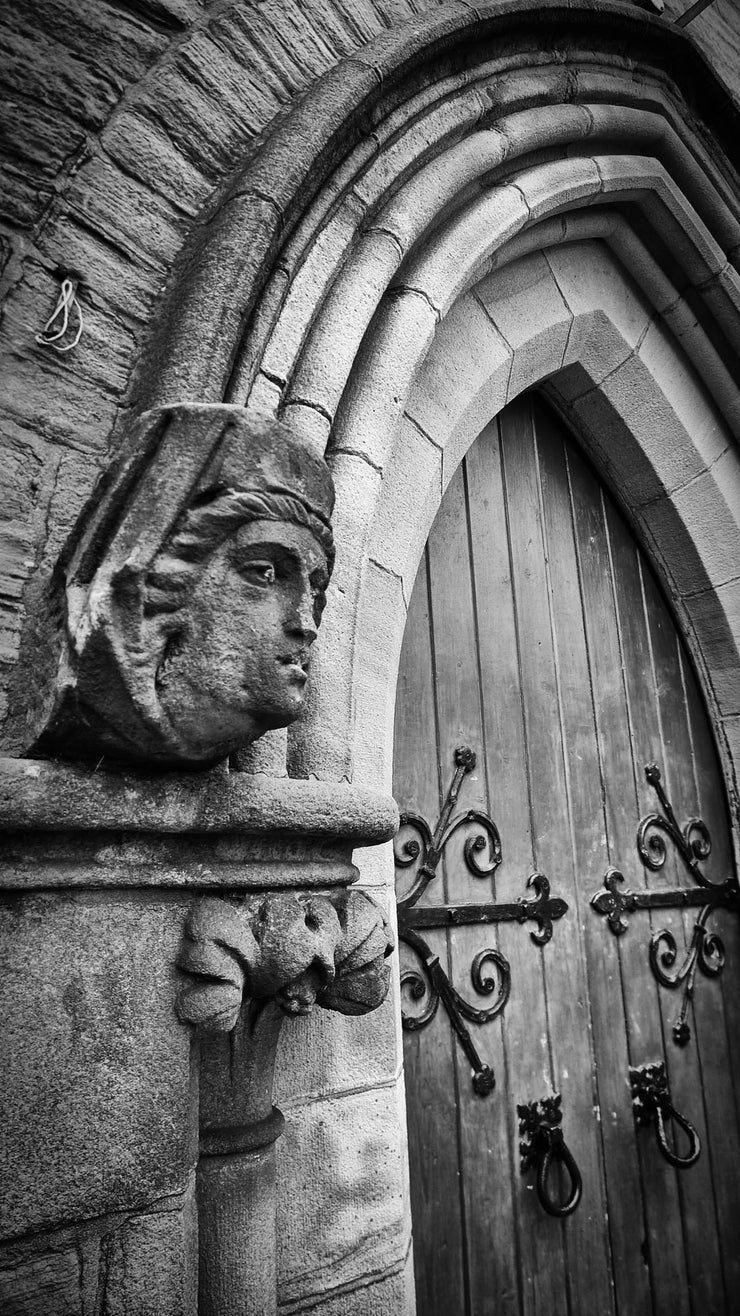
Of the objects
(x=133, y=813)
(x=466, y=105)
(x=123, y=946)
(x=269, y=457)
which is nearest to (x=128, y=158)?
(x=269, y=457)

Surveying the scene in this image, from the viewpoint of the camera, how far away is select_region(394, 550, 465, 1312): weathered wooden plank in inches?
50.3

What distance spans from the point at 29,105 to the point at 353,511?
0.57 m

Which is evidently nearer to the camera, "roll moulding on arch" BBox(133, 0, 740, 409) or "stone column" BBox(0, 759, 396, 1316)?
"stone column" BBox(0, 759, 396, 1316)

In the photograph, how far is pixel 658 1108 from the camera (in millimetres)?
1582

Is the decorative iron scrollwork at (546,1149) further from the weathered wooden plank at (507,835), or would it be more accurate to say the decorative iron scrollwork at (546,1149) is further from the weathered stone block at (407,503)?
the weathered stone block at (407,503)

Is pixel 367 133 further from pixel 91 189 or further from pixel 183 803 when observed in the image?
pixel 183 803

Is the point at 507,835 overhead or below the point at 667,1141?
overhead

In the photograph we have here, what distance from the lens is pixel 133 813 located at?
2.42ft

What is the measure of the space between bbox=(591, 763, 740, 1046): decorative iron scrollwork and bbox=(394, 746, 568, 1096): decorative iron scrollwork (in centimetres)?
21

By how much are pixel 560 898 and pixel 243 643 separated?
3.55 feet

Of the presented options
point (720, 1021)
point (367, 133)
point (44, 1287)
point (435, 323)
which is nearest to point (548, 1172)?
point (720, 1021)

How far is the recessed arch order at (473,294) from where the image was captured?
972 mm

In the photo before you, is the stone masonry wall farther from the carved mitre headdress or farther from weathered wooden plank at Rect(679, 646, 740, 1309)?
weathered wooden plank at Rect(679, 646, 740, 1309)

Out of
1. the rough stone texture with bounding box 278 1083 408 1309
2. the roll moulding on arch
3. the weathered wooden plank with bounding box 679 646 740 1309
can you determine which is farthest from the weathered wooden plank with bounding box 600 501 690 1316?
the roll moulding on arch
